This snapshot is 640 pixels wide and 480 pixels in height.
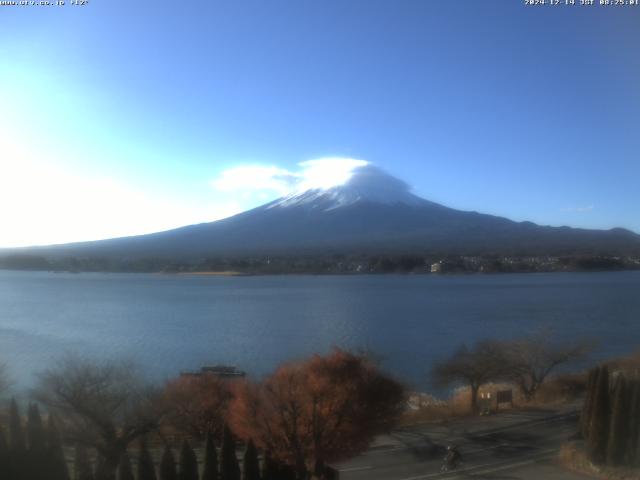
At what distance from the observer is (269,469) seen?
4652 mm

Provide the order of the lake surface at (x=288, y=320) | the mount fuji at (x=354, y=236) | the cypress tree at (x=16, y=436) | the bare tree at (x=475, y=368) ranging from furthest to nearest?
the mount fuji at (x=354, y=236), the lake surface at (x=288, y=320), the bare tree at (x=475, y=368), the cypress tree at (x=16, y=436)

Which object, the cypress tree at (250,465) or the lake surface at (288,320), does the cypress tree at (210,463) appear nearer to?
the cypress tree at (250,465)

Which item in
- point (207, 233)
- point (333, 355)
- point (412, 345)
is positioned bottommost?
point (412, 345)

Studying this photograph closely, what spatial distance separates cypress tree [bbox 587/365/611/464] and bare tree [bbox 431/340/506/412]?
3092 mm

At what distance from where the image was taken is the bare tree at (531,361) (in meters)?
9.55

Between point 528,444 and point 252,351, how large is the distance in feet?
25.8

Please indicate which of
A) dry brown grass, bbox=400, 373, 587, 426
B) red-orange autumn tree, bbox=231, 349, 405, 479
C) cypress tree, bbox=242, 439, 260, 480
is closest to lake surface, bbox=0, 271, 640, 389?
dry brown grass, bbox=400, 373, 587, 426

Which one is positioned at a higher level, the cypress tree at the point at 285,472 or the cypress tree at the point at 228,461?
the cypress tree at the point at 228,461

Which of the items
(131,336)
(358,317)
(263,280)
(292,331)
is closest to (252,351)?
(292,331)

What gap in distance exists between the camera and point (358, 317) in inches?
777

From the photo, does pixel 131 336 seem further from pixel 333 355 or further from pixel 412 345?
pixel 333 355

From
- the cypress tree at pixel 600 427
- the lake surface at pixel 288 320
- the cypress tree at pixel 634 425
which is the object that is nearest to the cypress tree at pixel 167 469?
the cypress tree at pixel 600 427

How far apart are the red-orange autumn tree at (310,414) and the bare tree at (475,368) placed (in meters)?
3.98

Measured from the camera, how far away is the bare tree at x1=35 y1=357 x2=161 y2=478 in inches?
211
